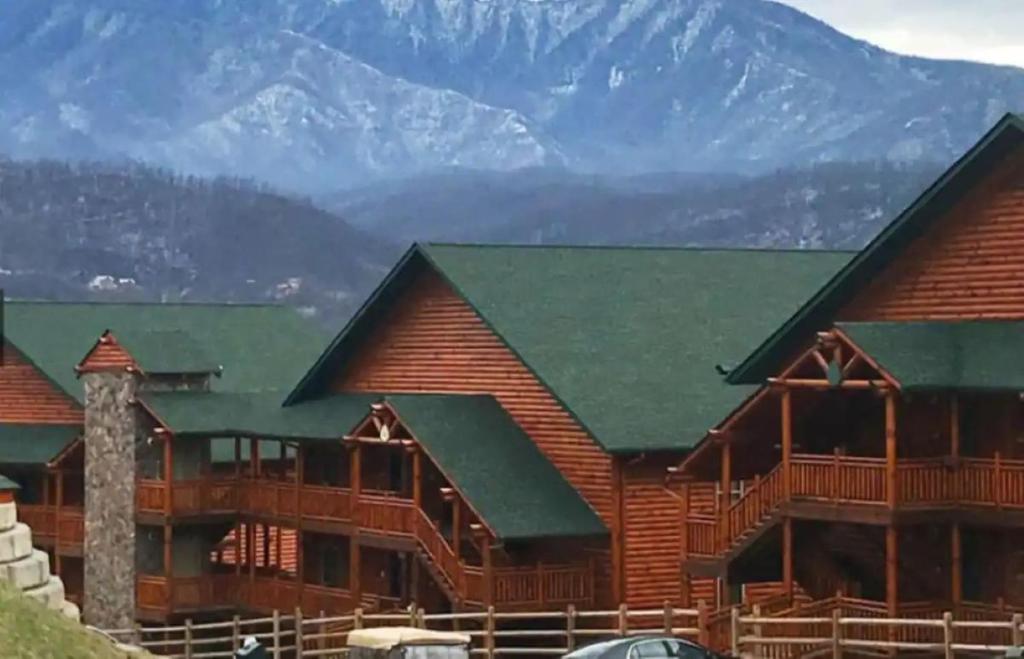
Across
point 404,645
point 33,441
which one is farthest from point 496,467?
point 33,441

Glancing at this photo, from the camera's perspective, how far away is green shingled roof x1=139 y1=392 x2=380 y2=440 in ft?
171

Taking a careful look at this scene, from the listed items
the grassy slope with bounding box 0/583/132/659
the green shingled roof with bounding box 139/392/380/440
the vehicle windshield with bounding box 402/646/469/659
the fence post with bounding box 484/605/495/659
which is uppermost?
the green shingled roof with bounding box 139/392/380/440

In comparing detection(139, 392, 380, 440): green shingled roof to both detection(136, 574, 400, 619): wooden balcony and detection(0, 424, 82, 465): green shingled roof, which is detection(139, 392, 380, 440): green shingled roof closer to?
detection(136, 574, 400, 619): wooden balcony

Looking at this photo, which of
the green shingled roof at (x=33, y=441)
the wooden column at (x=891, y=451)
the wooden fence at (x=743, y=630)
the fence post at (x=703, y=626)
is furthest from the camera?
the green shingled roof at (x=33, y=441)

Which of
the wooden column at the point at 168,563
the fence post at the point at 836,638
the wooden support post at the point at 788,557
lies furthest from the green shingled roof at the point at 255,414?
the fence post at the point at 836,638

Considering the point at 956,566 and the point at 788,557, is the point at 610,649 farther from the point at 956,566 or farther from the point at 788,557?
the point at 956,566

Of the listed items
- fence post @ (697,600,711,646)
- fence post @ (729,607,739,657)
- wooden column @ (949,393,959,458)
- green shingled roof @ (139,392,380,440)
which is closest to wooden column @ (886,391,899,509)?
wooden column @ (949,393,959,458)

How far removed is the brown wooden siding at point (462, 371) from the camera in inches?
1887

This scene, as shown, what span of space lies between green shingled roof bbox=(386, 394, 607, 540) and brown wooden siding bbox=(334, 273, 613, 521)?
0.31 metres

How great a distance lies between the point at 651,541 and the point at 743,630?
8.80 metres

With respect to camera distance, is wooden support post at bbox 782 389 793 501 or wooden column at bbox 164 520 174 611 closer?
wooden support post at bbox 782 389 793 501

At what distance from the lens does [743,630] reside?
3900 centimetres

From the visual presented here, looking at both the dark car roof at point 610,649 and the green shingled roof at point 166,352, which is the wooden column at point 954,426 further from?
the green shingled roof at point 166,352

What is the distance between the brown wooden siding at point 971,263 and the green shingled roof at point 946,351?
0.50 meters
